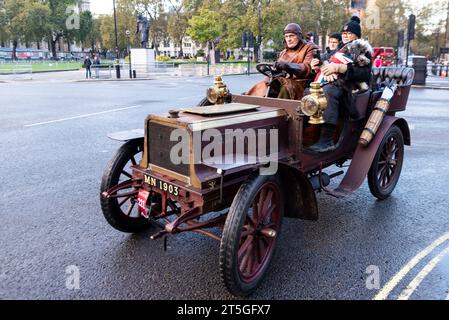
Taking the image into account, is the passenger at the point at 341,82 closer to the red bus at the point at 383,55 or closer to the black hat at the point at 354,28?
the black hat at the point at 354,28

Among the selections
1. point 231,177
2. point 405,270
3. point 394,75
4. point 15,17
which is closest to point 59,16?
point 15,17

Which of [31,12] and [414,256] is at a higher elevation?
[31,12]

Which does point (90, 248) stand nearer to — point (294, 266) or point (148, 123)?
point (148, 123)

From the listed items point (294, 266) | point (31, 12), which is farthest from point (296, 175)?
point (31, 12)

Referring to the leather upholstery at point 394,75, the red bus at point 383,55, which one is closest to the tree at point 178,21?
the red bus at point 383,55

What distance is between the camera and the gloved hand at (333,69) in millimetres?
4215

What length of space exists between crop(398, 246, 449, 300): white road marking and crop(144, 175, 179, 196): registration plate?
1871 mm

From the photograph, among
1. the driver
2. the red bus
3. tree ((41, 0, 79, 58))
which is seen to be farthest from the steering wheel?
tree ((41, 0, 79, 58))

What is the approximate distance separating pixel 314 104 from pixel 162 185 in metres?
1.51

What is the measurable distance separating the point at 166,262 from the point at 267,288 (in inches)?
36.3

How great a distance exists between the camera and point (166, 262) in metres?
3.60

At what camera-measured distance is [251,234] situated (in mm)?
3215

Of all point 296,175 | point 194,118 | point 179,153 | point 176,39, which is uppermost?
point 176,39
